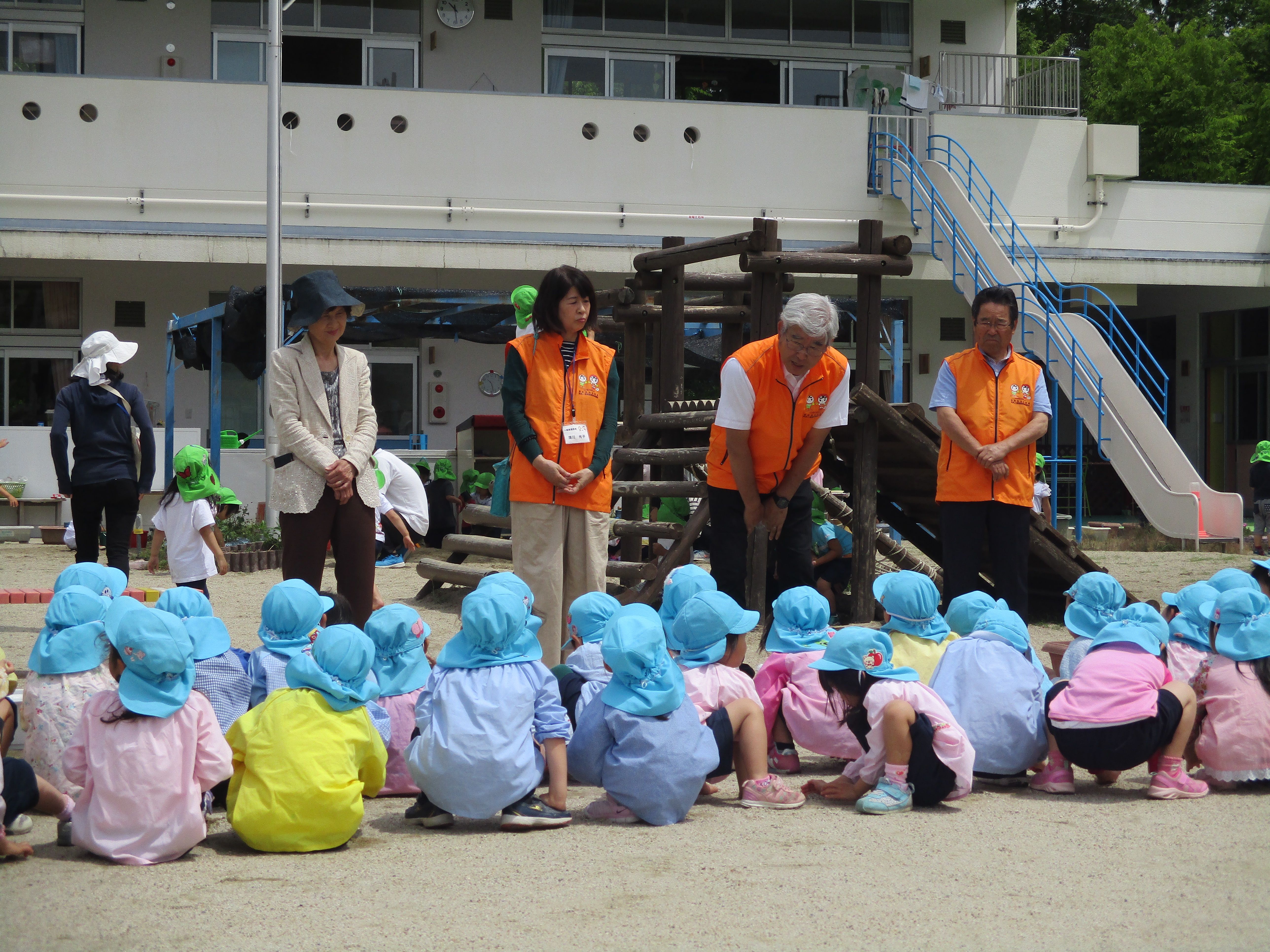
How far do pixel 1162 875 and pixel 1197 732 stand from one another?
1.32 m

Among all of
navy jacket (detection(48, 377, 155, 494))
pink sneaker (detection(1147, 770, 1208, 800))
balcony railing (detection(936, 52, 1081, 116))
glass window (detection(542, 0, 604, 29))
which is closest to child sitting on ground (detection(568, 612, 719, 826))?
pink sneaker (detection(1147, 770, 1208, 800))

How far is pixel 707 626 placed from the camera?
199 inches

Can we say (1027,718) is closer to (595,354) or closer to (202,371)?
(595,354)

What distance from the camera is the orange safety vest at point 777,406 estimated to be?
6441 millimetres

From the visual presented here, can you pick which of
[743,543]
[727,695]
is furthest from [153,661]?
[743,543]

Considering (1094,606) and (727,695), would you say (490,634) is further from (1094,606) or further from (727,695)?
(1094,606)

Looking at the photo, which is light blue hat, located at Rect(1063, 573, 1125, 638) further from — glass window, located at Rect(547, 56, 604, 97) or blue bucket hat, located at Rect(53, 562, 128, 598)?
glass window, located at Rect(547, 56, 604, 97)

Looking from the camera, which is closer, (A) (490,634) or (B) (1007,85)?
(A) (490,634)

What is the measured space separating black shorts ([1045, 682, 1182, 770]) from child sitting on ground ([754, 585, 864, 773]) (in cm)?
88

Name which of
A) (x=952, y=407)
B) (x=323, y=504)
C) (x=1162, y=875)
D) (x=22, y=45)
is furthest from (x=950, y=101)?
(x=1162, y=875)

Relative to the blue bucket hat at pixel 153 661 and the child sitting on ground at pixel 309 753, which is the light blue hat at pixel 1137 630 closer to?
the child sitting on ground at pixel 309 753

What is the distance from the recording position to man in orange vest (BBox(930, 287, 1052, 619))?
682cm

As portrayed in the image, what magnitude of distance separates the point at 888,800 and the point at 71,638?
2922mm

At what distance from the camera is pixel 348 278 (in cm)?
1856
